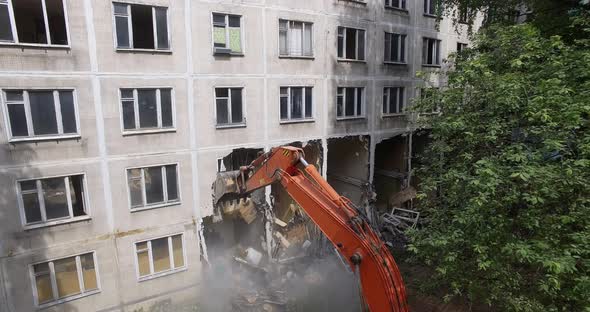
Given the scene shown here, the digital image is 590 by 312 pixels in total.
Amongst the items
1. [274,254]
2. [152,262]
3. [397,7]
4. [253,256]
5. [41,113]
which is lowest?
[274,254]

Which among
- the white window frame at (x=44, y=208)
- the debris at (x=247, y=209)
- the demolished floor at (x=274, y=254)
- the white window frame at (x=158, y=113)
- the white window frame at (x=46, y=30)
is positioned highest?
the white window frame at (x=46, y=30)

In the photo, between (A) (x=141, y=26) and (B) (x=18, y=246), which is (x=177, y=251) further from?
(A) (x=141, y=26)

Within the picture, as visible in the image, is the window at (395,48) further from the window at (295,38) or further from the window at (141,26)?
the window at (141,26)

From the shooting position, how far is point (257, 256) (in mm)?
14062

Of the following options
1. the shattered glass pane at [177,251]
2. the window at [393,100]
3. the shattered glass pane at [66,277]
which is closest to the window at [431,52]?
the window at [393,100]

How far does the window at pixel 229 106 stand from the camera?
12648mm

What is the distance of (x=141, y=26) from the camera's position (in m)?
11.1

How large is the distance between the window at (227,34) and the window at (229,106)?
4.54 ft

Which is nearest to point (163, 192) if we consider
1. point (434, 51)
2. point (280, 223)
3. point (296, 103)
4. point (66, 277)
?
point (66, 277)

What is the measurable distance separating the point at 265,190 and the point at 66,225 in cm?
663

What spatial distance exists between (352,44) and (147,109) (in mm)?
9256

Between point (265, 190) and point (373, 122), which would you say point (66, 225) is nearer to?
point (265, 190)

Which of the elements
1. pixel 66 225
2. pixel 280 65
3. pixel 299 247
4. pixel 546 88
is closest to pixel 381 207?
pixel 299 247

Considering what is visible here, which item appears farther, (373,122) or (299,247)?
(373,122)
